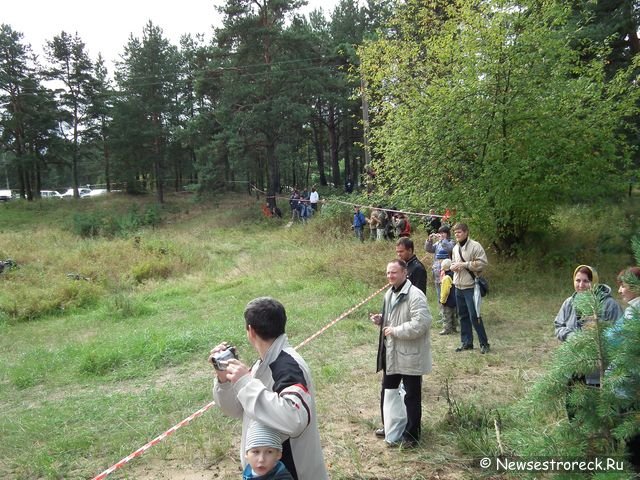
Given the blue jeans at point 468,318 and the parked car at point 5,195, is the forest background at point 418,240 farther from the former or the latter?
the parked car at point 5,195

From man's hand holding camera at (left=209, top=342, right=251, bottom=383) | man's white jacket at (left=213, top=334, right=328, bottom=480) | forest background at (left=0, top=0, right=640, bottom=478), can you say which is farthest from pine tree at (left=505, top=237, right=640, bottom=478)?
man's hand holding camera at (left=209, top=342, right=251, bottom=383)

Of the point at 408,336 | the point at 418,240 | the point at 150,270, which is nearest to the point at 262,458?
the point at 408,336

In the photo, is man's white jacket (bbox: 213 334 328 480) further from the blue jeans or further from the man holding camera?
the blue jeans

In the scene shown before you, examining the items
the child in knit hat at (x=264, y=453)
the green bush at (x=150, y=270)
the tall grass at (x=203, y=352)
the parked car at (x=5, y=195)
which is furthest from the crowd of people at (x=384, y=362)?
the parked car at (x=5, y=195)

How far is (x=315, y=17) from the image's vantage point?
36.8 m

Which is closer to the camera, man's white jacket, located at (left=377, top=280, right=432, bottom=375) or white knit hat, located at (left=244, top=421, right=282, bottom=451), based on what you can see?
white knit hat, located at (left=244, top=421, right=282, bottom=451)

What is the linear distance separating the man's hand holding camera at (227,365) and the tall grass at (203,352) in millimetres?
2185

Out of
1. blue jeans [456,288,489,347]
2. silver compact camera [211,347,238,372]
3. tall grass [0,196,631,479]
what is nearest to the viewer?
silver compact camera [211,347,238,372]

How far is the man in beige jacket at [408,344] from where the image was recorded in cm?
393

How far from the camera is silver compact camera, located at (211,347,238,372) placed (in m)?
2.02

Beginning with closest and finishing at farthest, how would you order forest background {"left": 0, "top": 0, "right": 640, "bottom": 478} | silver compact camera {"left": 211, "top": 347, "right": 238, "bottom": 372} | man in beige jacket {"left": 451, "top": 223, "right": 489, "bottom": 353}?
silver compact camera {"left": 211, "top": 347, "right": 238, "bottom": 372} → forest background {"left": 0, "top": 0, "right": 640, "bottom": 478} → man in beige jacket {"left": 451, "top": 223, "right": 489, "bottom": 353}

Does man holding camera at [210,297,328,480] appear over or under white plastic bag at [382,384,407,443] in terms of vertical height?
over

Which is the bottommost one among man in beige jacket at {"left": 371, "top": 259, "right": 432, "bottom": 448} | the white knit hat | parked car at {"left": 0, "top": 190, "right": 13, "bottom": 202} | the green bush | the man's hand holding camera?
the green bush

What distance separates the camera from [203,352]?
24.4 feet
